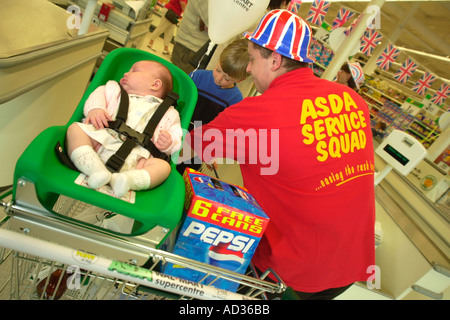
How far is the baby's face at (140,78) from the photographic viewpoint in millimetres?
1687

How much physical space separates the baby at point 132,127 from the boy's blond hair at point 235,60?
39cm

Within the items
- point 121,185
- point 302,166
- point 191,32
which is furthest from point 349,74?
point 121,185

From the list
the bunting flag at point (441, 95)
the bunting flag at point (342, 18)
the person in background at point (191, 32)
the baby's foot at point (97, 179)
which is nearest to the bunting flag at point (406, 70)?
the bunting flag at point (441, 95)

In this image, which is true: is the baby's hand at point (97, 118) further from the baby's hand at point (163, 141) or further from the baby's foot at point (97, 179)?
the baby's foot at point (97, 179)

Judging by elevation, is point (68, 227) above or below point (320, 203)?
below

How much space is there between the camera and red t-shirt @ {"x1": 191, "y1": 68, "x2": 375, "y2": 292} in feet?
4.66

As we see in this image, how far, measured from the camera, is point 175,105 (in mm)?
1705

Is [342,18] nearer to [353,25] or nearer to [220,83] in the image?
[353,25]

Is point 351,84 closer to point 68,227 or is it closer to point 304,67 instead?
point 304,67

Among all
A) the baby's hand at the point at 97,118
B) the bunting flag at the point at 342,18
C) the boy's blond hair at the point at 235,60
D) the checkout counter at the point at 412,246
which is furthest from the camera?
the bunting flag at the point at 342,18

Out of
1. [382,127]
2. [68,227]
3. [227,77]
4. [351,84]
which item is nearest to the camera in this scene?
[68,227]

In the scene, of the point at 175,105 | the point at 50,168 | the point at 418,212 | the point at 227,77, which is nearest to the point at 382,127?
the point at 418,212

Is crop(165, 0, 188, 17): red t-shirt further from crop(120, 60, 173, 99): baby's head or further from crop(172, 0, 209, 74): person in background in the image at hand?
crop(120, 60, 173, 99): baby's head
